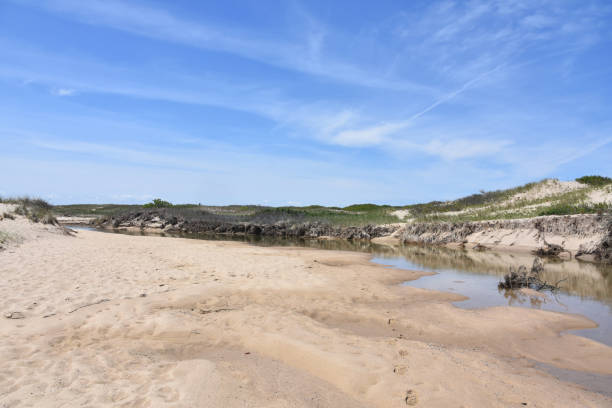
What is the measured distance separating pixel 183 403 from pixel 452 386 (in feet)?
10.4

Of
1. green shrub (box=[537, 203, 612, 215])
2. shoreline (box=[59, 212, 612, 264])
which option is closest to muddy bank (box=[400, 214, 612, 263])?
shoreline (box=[59, 212, 612, 264])

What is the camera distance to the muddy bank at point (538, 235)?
17.1 metres

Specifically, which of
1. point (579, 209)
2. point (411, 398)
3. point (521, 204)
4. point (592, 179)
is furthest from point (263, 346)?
point (592, 179)

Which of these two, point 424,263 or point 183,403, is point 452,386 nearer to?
point 183,403

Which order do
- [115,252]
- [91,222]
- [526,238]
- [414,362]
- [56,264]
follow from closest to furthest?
[414,362] → [56,264] → [115,252] → [526,238] → [91,222]

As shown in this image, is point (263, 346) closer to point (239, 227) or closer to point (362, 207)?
point (239, 227)

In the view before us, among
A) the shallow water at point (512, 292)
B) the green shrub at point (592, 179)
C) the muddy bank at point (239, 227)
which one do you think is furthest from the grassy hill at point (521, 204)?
the shallow water at point (512, 292)

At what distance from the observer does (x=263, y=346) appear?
559 centimetres

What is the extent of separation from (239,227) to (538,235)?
2702 cm

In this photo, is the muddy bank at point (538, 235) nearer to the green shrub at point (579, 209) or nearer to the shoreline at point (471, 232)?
the shoreline at point (471, 232)

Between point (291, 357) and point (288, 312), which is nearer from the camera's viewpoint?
point (291, 357)

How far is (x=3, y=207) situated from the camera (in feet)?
70.8

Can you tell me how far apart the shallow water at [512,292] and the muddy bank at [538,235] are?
4.68 ft

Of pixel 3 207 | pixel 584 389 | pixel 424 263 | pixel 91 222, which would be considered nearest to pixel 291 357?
pixel 584 389
